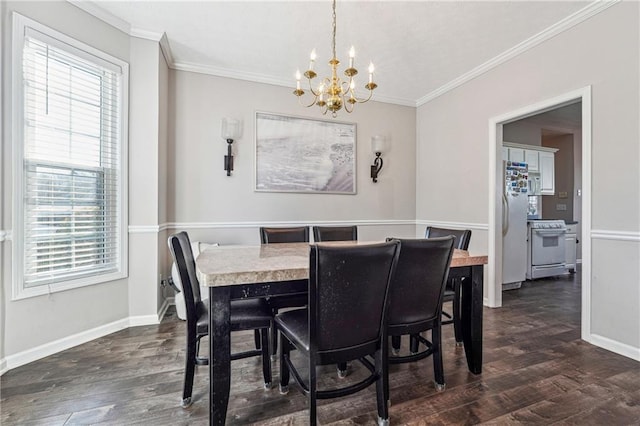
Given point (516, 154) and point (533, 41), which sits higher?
point (533, 41)

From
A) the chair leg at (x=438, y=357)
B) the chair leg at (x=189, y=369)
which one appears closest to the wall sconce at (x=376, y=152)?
the chair leg at (x=438, y=357)

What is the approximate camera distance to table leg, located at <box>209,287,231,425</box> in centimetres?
133

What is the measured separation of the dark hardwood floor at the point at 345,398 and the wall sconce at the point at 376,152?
237 cm

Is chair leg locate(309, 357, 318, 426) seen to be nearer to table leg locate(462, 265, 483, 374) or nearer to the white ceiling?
table leg locate(462, 265, 483, 374)

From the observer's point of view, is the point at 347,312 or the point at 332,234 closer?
the point at 347,312

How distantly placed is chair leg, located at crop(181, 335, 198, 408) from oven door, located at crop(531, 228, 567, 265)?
15.9 ft

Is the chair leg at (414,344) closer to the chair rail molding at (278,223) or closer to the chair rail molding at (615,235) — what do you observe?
the chair rail molding at (615,235)

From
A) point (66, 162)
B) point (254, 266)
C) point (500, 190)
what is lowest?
point (254, 266)

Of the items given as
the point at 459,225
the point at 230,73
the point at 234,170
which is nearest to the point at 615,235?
the point at 459,225

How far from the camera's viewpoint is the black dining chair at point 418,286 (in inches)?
60.5

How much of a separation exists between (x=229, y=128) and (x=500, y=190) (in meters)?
3.11

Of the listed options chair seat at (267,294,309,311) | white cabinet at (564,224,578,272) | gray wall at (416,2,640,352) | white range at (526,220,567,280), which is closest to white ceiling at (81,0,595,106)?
gray wall at (416,2,640,352)

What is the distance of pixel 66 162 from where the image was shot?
2.33 meters

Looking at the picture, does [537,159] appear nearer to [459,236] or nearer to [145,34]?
[459,236]
